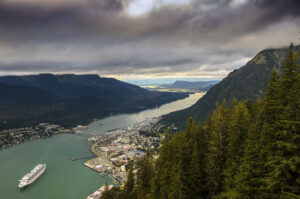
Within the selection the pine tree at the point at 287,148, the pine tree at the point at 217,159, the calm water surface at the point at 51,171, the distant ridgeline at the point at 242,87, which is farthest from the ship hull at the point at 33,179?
the distant ridgeline at the point at 242,87

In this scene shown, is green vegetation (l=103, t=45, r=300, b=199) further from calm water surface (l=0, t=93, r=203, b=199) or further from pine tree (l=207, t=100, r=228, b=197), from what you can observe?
calm water surface (l=0, t=93, r=203, b=199)

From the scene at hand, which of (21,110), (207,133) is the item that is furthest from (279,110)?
(21,110)

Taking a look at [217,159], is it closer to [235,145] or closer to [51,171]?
[235,145]

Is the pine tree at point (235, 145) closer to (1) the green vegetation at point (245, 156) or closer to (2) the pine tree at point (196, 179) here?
(1) the green vegetation at point (245, 156)

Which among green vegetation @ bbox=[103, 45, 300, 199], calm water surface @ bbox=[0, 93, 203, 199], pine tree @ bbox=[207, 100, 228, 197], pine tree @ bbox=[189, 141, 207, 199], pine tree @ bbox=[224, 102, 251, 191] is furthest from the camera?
calm water surface @ bbox=[0, 93, 203, 199]

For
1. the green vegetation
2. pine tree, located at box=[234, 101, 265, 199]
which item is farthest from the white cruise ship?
pine tree, located at box=[234, 101, 265, 199]

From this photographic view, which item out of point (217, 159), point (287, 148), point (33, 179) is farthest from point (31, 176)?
point (287, 148)

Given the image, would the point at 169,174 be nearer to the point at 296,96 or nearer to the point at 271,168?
the point at 271,168
